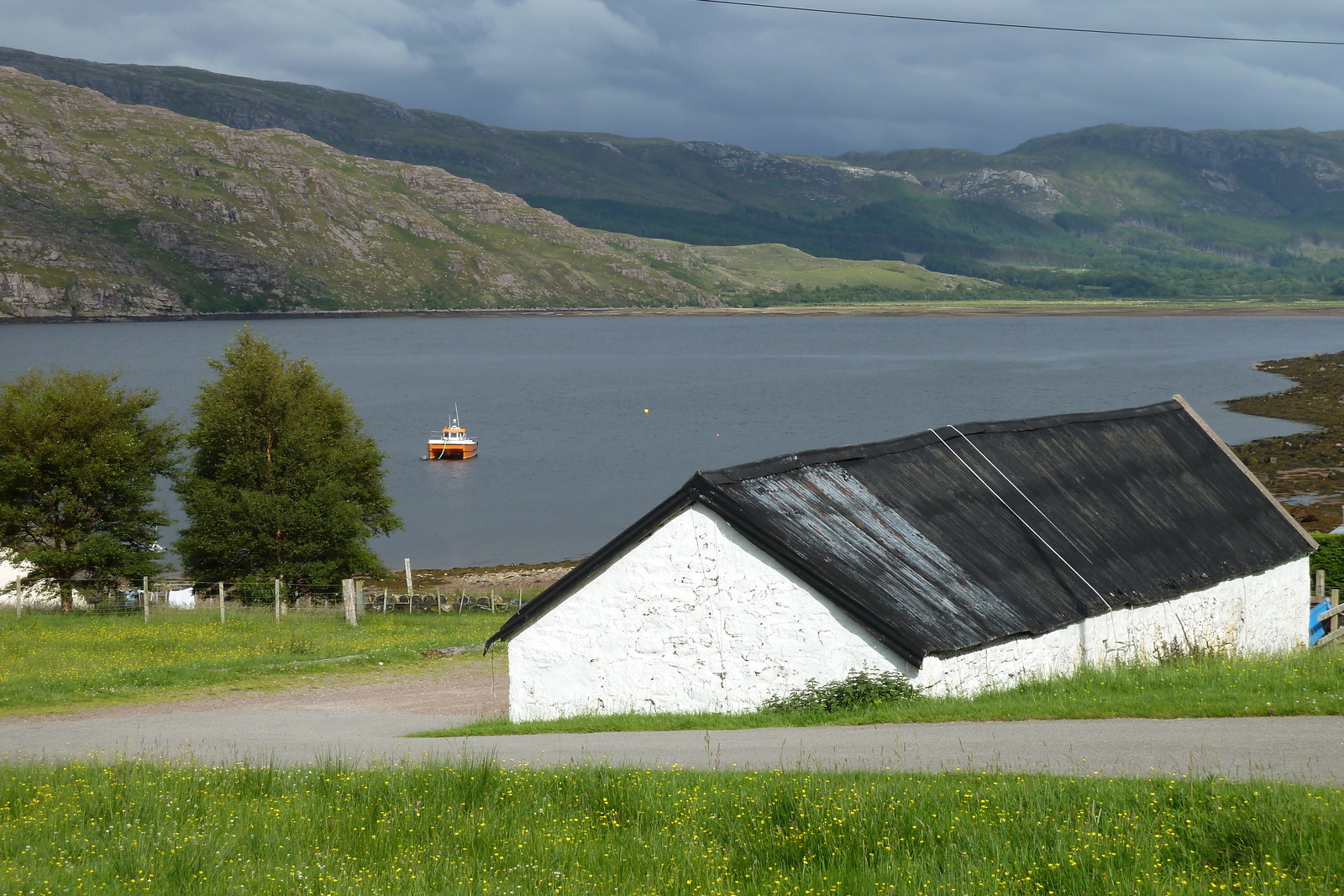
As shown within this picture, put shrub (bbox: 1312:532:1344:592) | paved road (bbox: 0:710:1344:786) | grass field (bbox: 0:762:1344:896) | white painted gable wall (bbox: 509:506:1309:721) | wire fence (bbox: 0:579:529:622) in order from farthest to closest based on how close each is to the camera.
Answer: wire fence (bbox: 0:579:529:622), shrub (bbox: 1312:532:1344:592), white painted gable wall (bbox: 509:506:1309:721), paved road (bbox: 0:710:1344:786), grass field (bbox: 0:762:1344:896)

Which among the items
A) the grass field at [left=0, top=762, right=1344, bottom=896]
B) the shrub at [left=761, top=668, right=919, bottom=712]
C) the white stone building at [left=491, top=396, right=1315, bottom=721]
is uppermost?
the white stone building at [left=491, top=396, right=1315, bottom=721]

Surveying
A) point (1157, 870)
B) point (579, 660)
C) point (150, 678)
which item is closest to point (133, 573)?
point (150, 678)

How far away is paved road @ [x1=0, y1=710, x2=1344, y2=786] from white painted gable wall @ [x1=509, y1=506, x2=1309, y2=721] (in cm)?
208

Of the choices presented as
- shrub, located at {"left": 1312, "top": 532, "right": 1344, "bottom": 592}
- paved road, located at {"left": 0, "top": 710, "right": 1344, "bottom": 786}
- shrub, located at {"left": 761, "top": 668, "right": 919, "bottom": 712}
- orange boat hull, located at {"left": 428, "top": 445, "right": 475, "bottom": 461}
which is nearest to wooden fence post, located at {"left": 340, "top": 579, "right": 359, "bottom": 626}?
paved road, located at {"left": 0, "top": 710, "right": 1344, "bottom": 786}

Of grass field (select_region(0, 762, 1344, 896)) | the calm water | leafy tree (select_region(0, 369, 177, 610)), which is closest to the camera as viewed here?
grass field (select_region(0, 762, 1344, 896))

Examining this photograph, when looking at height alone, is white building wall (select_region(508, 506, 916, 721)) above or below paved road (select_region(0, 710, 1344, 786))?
above

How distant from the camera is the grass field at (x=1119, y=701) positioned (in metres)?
13.4

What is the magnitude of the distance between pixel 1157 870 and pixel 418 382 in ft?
487

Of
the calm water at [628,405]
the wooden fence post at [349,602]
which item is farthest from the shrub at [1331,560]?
the calm water at [628,405]

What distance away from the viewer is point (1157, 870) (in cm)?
756

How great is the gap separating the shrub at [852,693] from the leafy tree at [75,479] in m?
30.4

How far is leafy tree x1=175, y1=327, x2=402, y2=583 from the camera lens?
40594 mm

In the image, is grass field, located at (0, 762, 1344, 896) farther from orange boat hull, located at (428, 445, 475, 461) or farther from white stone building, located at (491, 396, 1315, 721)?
orange boat hull, located at (428, 445, 475, 461)

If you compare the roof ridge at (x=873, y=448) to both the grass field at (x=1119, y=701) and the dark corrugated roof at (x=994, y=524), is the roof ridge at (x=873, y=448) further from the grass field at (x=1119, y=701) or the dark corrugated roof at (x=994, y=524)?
the grass field at (x=1119, y=701)
